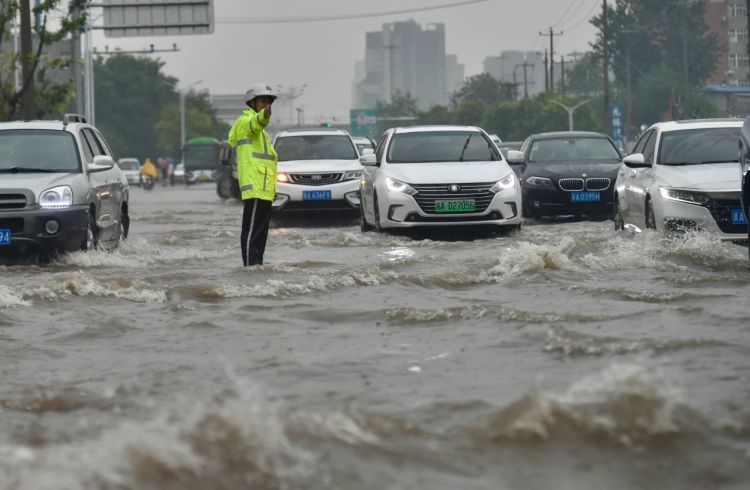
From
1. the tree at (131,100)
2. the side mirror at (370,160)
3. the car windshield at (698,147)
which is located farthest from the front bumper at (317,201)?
the tree at (131,100)

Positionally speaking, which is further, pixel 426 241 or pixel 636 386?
pixel 426 241

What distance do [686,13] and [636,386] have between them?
114255 mm

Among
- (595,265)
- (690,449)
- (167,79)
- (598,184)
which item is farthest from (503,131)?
(690,449)

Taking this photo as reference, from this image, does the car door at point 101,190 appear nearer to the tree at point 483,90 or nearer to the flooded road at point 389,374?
the flooded road at point 389,374

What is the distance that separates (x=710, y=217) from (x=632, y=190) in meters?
2.09

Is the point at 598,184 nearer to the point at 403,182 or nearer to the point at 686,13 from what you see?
the point at 403,182

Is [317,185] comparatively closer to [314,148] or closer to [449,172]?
[314,148]

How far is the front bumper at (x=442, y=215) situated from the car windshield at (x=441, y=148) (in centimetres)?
113

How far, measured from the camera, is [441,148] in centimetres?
1858

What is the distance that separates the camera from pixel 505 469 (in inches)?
194

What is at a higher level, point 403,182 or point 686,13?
point 686,13

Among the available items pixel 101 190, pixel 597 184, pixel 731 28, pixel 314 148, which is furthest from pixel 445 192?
pixel 731 28

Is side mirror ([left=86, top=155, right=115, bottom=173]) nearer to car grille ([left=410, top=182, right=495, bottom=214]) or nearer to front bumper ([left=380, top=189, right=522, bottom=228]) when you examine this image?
front bumper ([left=380, top=189, right=522, bottom=228])

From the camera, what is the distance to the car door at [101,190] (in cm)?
1545
